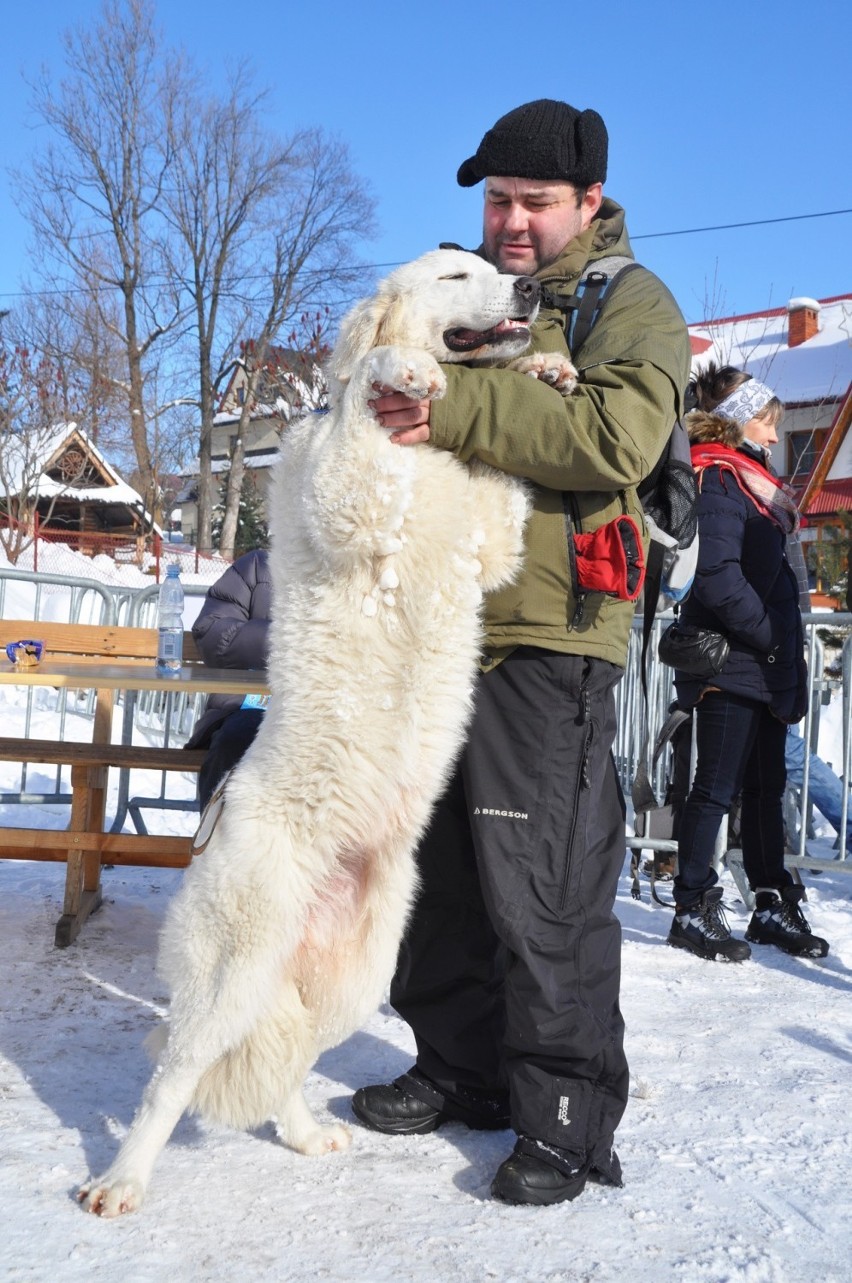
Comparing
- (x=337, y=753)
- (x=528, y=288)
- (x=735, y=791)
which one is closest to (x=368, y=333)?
(x=528, y=288)

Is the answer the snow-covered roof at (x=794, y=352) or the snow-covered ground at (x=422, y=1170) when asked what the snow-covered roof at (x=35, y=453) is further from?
the snow-covered ground at (x=422, y=1170)

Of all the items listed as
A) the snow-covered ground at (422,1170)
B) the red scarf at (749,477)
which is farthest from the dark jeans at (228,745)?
the red scarf at (749,477)

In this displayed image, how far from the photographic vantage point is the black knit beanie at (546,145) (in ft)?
8.43

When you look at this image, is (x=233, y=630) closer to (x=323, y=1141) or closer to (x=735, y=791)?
(x=735, y=791)

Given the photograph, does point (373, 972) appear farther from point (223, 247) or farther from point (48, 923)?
point (223, 247)

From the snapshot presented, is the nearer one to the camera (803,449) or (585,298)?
(585,298)

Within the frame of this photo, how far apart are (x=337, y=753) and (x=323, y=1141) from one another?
98cm

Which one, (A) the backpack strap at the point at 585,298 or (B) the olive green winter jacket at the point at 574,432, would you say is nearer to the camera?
(B) the olive green winter jacket at the point at 574,432

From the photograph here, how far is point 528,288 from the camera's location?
2.51 m

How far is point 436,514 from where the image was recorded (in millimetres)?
2383

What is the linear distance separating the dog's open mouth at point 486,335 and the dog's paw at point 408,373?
0.77 ft

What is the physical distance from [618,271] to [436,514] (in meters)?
0.79

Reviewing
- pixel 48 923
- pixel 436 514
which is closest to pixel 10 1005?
pixel 48 923

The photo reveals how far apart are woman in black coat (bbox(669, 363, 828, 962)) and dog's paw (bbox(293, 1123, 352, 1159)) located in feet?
7.53
